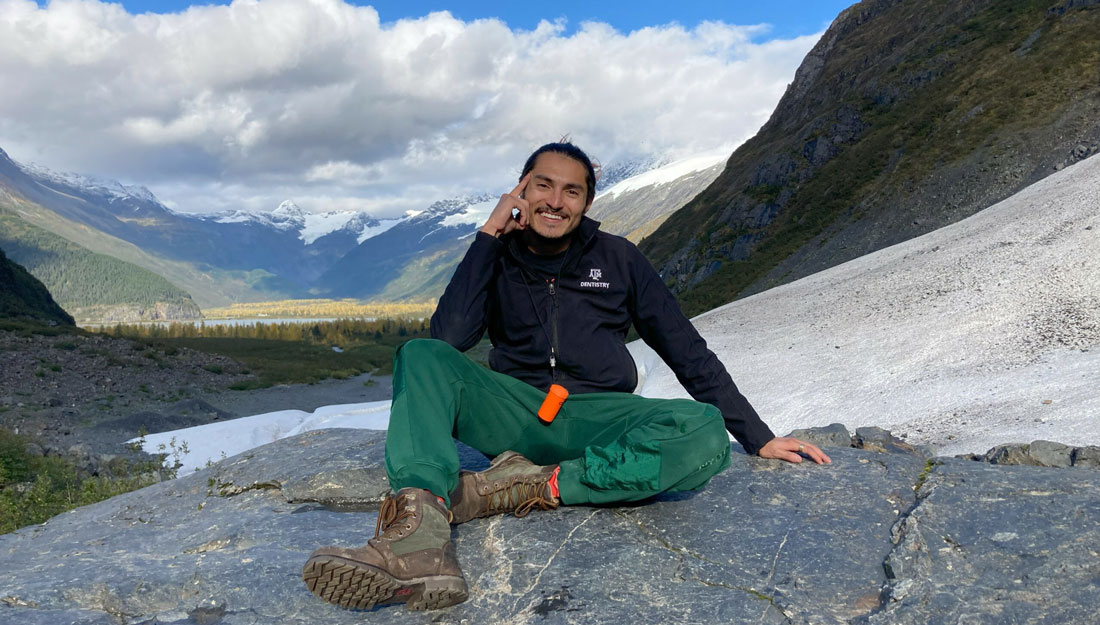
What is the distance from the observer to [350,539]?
421cm

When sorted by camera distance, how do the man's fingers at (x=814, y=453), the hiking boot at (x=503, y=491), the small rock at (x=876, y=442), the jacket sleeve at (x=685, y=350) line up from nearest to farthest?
the hiking boot at (x=503, y=491)
the jacket sleeve at (x=685, y=350)
the man's fingers at (x=814, y=453)
the small rock at (x=876, y=442)

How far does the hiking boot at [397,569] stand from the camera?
10.2ft

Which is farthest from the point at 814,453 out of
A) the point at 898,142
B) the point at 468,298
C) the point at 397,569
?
the point at 898,142

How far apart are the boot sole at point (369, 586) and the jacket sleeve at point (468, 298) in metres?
1.71

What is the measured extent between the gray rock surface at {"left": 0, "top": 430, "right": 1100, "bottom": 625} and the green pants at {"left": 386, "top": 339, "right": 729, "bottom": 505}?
0.30m

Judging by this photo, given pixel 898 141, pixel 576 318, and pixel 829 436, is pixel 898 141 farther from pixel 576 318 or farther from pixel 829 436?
pixel 576 318

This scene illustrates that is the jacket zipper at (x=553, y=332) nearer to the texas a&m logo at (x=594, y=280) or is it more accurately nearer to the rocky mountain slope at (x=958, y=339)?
the texas a&m logo at (x=594, y=280)

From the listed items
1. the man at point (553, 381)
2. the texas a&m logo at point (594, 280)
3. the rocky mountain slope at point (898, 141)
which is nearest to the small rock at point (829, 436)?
the man at point (553, 381)

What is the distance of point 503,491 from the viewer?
4.25 m

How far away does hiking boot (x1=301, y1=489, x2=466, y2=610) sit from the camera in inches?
122

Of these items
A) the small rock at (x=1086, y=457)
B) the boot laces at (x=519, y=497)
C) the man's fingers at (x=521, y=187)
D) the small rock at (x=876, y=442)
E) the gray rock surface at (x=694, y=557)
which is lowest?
the small rock at (x=876, y=442)

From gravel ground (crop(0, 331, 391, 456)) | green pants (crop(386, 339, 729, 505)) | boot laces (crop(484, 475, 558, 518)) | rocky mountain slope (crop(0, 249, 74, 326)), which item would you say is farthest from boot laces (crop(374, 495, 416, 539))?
rocky mountain slope (crop(0, 249, 74, 326))

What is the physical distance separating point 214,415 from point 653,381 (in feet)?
70.2

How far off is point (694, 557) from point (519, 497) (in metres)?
1.08
